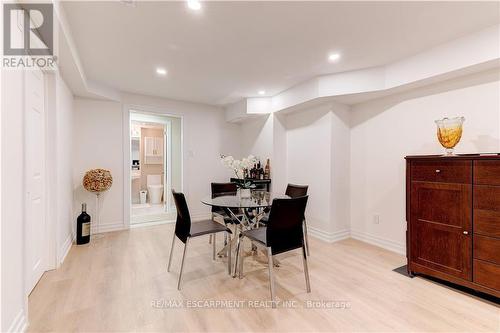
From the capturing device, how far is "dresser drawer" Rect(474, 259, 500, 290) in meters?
1.91

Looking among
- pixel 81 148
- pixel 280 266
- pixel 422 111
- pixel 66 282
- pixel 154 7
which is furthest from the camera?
pixel 81 148

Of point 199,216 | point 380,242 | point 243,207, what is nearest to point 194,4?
point 243,207

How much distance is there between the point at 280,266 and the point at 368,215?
1703 millimetres

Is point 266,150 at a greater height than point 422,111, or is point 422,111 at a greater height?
point 422,111

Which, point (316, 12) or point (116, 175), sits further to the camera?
point (116, 175)

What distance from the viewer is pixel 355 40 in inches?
92.5

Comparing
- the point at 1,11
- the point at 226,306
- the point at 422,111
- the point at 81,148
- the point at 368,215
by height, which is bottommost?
the point at 226,306

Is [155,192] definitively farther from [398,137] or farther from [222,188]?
[398,137]

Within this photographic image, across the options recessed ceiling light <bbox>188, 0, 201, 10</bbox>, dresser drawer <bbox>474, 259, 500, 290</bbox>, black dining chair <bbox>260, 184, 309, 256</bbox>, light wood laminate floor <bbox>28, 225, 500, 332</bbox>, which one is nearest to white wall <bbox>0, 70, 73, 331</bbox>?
light wood laminate floor <bbox>28, 225, 500, 332</bbox>

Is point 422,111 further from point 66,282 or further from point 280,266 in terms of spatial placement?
point 66,282

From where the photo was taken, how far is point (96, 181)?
3.57 meters

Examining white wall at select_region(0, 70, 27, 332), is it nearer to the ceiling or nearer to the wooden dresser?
the ceiling

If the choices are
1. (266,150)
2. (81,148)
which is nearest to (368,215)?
(266,150)

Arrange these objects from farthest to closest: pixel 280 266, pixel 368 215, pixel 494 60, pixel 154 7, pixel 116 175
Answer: pixel 116 175 → pixel 368 215 → pixel 280 266 → pixel 494 60 → pixel 154 7
